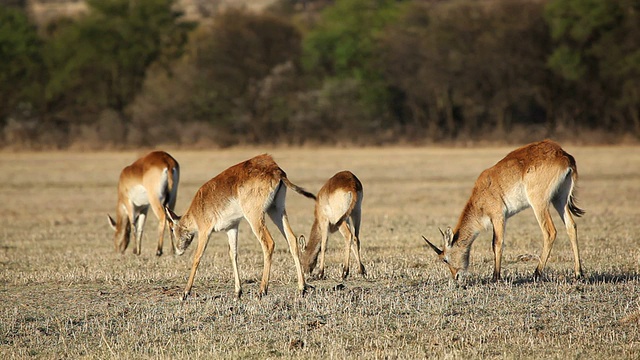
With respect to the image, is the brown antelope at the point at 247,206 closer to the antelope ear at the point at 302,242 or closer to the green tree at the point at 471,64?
the antelope ear at the point at 302,242

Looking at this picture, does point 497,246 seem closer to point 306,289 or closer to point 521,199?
point 521,199

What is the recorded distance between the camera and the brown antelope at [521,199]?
40.5 feet

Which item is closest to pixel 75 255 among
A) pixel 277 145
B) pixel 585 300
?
pixel 585 300

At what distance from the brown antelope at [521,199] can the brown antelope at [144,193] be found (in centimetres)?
688

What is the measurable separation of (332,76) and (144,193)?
45158 mm

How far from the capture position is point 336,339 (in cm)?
895

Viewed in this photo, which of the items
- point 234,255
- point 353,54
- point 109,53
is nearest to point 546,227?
point 234,255

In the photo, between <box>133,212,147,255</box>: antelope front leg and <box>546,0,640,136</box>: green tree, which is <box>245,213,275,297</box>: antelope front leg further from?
<box>546,0,640,136</box>: green tree

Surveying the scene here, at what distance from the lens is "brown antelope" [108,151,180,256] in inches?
690

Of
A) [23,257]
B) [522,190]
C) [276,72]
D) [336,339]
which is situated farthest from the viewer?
[276,72]

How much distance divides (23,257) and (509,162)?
9654 millimetres

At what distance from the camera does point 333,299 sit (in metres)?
10.9

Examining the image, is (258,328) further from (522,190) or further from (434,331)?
(522,190)

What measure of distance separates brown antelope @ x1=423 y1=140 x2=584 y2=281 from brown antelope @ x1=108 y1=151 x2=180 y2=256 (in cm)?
688
